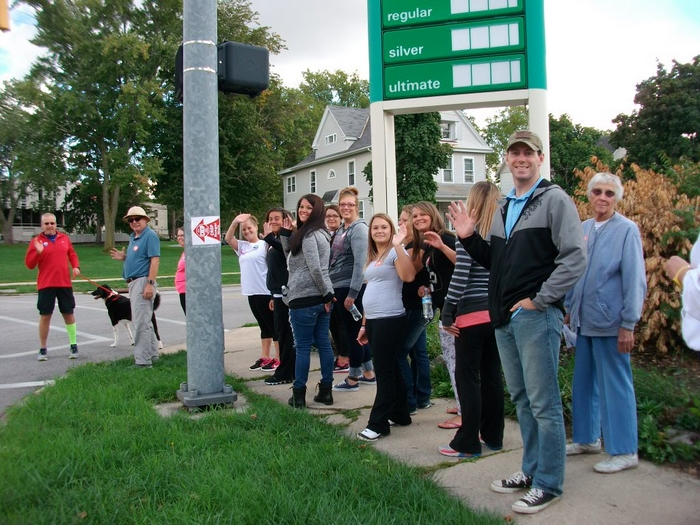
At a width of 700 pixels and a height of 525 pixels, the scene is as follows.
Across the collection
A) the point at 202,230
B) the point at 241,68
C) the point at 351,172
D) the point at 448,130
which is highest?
the point at 448,130

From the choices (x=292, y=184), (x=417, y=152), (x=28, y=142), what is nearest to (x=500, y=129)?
(x=292, y=184)

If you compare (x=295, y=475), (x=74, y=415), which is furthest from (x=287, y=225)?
(x=295, y=475)

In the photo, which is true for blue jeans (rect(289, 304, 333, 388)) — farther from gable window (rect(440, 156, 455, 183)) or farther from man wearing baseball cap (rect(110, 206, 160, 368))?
gable window (rect(440, 156, 455, 183))

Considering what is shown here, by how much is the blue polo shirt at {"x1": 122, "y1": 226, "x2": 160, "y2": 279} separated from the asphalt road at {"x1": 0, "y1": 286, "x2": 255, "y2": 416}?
1.58m

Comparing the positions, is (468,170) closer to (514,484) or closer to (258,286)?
(258,286)

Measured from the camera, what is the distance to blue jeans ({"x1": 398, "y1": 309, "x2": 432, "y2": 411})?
199 inches

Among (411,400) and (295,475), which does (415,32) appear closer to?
(411,400)

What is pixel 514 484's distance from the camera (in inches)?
140

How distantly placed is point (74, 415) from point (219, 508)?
90.4 inches

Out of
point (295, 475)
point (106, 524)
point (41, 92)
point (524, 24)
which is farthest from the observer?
point (41, 92)

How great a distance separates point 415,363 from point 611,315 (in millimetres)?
2017

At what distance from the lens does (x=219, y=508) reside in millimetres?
3211

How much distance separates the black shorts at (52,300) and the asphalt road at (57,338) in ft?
2.22

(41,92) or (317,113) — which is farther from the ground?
(317,113)
